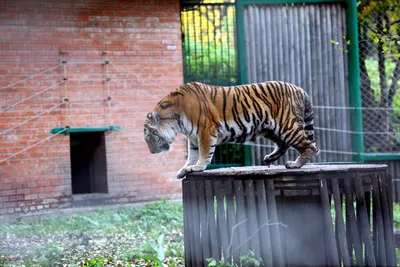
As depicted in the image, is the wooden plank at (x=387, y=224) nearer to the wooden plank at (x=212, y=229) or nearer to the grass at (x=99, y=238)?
the wooden plank at (x=212, y=229)

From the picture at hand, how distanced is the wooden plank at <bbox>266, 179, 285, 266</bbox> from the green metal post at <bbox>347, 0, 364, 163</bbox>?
241 inches

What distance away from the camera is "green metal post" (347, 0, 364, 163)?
11406 mm

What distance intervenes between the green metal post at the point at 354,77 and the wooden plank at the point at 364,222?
19.0ft

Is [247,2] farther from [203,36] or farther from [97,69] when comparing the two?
[97,69]

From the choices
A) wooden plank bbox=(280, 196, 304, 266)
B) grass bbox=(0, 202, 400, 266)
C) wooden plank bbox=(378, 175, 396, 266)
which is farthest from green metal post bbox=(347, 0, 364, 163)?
wooden plank bbox=(280, 196, 304, 266)

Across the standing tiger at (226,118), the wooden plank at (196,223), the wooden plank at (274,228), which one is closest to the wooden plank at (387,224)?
the standing tiger at (226,118)

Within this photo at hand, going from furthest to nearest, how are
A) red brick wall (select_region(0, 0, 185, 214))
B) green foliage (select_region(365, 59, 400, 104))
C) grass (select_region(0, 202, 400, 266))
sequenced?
green foliage (select_region(365, 59, 400, 104)) → red brick wall (select_region(0, 0, 185, 214)) → grass (select_region(0, 202, 400, 266))

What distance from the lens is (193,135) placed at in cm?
627

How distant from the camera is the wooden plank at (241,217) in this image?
18.7 ft

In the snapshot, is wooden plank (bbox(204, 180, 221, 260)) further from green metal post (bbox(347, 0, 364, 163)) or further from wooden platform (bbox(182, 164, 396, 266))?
green metal post (bbox(347, 0, 364, 163))

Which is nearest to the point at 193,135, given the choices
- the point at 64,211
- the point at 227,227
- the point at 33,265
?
the point at 227,227

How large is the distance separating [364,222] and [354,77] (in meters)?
6.15

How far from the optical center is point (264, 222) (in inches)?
220

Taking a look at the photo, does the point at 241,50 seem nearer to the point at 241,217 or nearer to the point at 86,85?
Result: the point at 86,85
